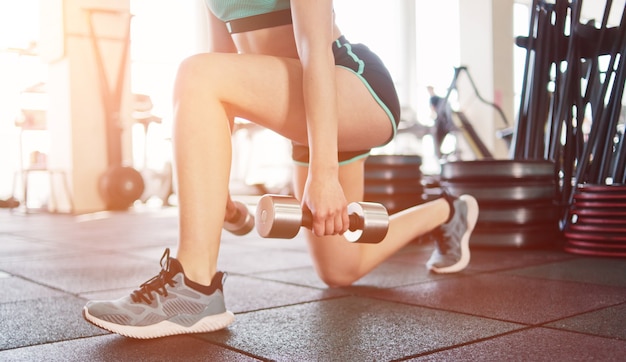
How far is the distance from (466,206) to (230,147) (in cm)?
89

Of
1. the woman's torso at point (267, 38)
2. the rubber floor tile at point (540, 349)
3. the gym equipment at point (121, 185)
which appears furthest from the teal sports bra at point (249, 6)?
the gym equipment at point (121, 185)

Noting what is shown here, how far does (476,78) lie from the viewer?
24.1 ft

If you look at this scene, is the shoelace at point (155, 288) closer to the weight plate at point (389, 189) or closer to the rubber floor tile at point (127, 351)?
the rubber floor tile at point (127, 351)

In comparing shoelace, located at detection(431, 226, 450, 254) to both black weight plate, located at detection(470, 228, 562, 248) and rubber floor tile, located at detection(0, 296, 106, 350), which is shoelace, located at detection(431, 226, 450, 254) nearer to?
black weight plate, located at detection(470, 228, 562, 248)

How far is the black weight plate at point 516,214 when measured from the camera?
2467mm

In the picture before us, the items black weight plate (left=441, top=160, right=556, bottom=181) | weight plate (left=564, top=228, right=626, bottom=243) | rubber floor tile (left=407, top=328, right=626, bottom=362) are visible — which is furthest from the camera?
black weight plate (left=441, top=160, right=556, bottom=181)

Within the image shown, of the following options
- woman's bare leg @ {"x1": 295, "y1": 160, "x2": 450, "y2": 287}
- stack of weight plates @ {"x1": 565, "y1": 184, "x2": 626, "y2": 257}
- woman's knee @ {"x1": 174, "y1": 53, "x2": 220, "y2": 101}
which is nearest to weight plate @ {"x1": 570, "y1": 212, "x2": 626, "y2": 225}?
stack of weight plates @ {"x1": 565, "y1": 184, "x2": 626, "y2": 257}

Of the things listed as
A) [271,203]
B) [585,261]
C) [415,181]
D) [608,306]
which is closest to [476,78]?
[415,181]

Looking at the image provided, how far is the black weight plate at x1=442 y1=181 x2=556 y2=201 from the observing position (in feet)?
8.07

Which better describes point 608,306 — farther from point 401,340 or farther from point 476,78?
point 476,78

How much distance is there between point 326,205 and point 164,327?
394 millimetres

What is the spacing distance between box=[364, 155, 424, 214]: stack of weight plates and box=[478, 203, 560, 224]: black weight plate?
38cm

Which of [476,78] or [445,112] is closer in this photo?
[445,112]

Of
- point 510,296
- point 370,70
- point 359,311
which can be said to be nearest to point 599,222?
point 510,296
